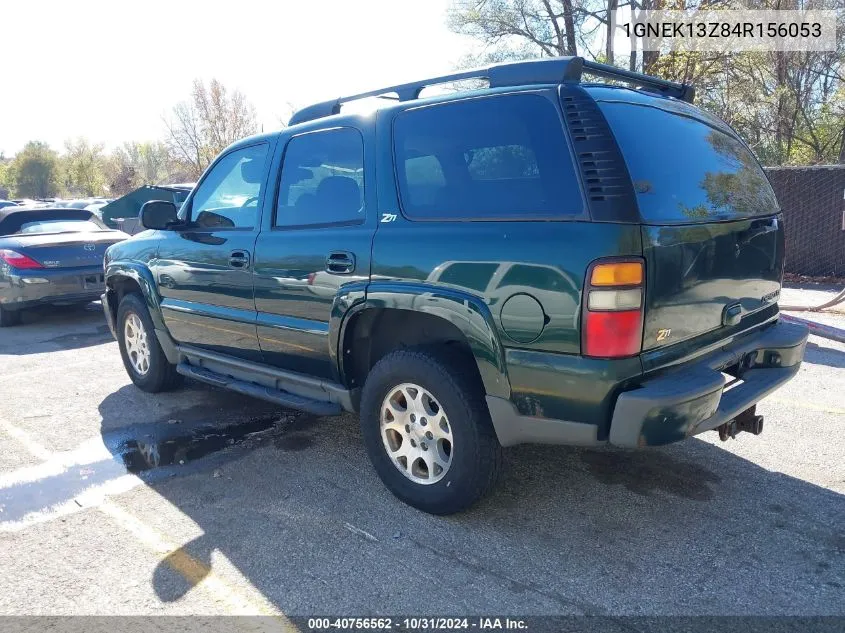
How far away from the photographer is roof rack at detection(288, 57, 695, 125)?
3008 mm

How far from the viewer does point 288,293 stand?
387cm

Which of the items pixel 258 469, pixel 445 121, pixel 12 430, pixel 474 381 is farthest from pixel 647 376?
pixel 12 430

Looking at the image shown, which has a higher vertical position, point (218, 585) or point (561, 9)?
point (561, 9)

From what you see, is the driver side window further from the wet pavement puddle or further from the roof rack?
the wet pavement puddle

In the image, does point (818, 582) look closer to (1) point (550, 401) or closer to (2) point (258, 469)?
(1) point (550, 401)

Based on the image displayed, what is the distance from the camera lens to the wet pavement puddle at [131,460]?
3693 millimetres

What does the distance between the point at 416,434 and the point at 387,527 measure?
465 mm

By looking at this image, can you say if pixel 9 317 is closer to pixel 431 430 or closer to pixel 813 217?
pixel 431 430

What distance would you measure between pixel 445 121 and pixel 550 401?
145 centimetres

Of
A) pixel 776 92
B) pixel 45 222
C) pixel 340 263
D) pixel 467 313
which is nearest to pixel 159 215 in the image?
pixel 340 263

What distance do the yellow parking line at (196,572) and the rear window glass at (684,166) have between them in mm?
2164

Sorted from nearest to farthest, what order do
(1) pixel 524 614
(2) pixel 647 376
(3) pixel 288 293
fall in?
(1) pixel 524 614
(2) pixel 647 376
(3) pixel 288 293

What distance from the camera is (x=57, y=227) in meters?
9.59

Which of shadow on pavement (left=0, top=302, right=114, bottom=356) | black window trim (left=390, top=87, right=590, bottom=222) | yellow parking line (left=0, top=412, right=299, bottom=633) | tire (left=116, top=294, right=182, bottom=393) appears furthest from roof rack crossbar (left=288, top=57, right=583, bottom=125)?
shadow on pavement (left=0, top=302, right=114, bottom=356)
